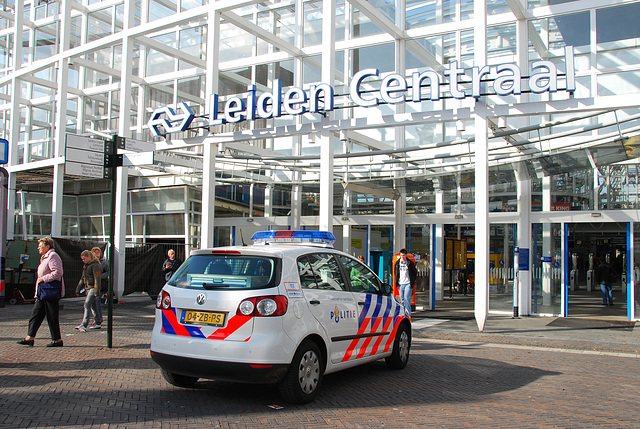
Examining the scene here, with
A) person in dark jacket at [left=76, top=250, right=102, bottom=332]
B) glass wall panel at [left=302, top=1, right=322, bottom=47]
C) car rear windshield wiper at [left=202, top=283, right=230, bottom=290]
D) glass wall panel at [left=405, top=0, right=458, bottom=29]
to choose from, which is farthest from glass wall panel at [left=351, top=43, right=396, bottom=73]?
car rear windshield wiper at [left=202, top=283, right=230, bottom=290]

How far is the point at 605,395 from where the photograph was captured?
6496 millimetres

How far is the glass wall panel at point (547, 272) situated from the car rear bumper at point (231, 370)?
10.7 metres

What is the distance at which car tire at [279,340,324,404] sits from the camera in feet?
18.4

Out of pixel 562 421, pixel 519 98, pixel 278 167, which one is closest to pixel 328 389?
pixel 562 421

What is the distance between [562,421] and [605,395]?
147 centimetres

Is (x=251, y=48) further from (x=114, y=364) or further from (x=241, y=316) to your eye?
(x=241, y=316)

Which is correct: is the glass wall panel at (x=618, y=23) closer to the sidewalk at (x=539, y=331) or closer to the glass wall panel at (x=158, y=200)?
the sidewalk at (x=539, y=331)

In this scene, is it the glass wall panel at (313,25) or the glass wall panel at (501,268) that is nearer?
the glass wall panel at (501,268)

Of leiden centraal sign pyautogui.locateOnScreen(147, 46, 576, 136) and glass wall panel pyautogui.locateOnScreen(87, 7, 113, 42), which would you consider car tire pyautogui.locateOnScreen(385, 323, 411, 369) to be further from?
glass wall panel pyautogui.locateOnScreen(87, 7, 113, 42)

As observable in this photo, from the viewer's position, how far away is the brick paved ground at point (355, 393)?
17.1 feet

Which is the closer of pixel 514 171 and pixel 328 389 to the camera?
pixel 328 389

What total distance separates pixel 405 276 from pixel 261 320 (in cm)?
885

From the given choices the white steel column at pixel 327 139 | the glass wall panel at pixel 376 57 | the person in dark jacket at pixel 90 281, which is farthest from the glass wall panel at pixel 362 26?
the person in dark jacket at pixel 90 281

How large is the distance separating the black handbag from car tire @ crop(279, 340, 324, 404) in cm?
→ 478
